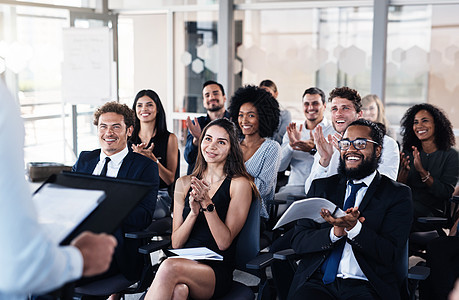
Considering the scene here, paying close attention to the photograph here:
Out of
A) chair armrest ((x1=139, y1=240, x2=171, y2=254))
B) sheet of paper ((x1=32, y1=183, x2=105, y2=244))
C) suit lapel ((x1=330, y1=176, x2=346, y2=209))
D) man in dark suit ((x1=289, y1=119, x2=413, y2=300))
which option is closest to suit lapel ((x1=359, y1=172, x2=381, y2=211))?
man in dark suit ((x1=289, y1=119, x2=413, y2=300))

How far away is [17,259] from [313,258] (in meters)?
1.89

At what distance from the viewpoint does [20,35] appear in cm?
744

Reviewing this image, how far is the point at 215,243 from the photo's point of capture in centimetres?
310

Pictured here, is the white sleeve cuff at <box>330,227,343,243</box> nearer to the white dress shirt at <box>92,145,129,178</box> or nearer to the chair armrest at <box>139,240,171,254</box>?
the chair armrest at <box>139,240,171,254</box>

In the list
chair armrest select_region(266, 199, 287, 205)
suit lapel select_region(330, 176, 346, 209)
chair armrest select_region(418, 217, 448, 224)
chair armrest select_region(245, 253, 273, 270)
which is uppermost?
suit lapel select_region(330, 176, 346, 209)

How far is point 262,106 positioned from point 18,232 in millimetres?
3385

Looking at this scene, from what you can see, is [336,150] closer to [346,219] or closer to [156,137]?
[346,219]

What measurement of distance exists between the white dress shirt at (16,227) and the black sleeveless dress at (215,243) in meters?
1.71

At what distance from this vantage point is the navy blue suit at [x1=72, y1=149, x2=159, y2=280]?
3.15 metres

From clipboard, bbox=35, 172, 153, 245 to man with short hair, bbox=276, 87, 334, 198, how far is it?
9.30 feet

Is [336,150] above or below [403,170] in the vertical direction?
above

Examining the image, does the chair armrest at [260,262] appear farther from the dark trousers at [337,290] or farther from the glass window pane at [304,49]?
the glass window pane at [304,49]

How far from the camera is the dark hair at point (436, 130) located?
4293 mm

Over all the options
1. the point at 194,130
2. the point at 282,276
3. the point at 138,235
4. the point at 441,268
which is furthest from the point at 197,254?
the point at 194,130
